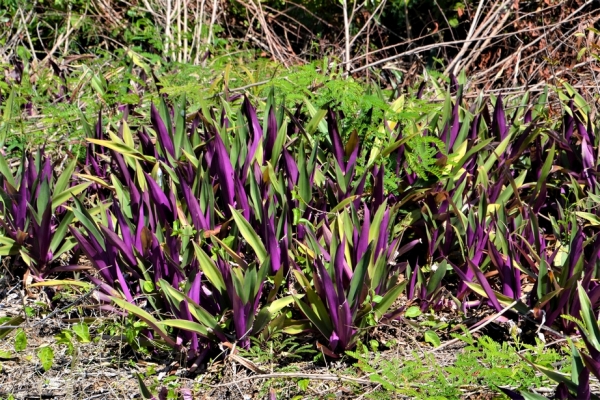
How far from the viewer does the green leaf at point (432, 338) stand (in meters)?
2.56

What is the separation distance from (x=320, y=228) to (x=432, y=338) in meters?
0.65

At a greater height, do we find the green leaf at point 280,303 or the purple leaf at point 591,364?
the purple leaf at point 591,364

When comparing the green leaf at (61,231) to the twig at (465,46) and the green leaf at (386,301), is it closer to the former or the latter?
the green leaf at (386,301)

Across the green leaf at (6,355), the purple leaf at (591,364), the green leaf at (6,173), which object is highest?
the green leaf at (6,173)

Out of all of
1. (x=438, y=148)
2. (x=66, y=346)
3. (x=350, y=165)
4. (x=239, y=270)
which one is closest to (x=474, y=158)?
(x=438, y=148)

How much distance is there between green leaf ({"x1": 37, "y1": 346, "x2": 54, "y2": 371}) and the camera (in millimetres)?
2529

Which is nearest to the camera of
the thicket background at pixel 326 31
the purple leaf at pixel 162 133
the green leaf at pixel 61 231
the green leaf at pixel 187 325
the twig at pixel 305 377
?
the twig at pixel 305 377

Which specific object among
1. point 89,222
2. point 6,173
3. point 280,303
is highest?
point 6,173

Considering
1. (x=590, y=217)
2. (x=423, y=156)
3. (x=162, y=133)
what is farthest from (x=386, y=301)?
(x=162, y=133)

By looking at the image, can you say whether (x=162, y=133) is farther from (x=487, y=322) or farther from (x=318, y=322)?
(x=487, y=322)

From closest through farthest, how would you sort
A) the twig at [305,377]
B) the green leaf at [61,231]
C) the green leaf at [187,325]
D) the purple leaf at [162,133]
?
the twig at [305,377] → the green leaf at [187,325] → the green leaf at [61,231] → the purple leaf at [162,133]

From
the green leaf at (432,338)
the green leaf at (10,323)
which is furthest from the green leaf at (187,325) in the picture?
the green leaf at (432,338)

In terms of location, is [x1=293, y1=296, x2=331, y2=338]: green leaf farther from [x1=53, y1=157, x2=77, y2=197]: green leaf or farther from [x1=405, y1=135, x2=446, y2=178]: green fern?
[x1=53, y1=157, x2=77, y2=197]: green leaf

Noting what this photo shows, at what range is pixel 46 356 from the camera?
2.55 metres
